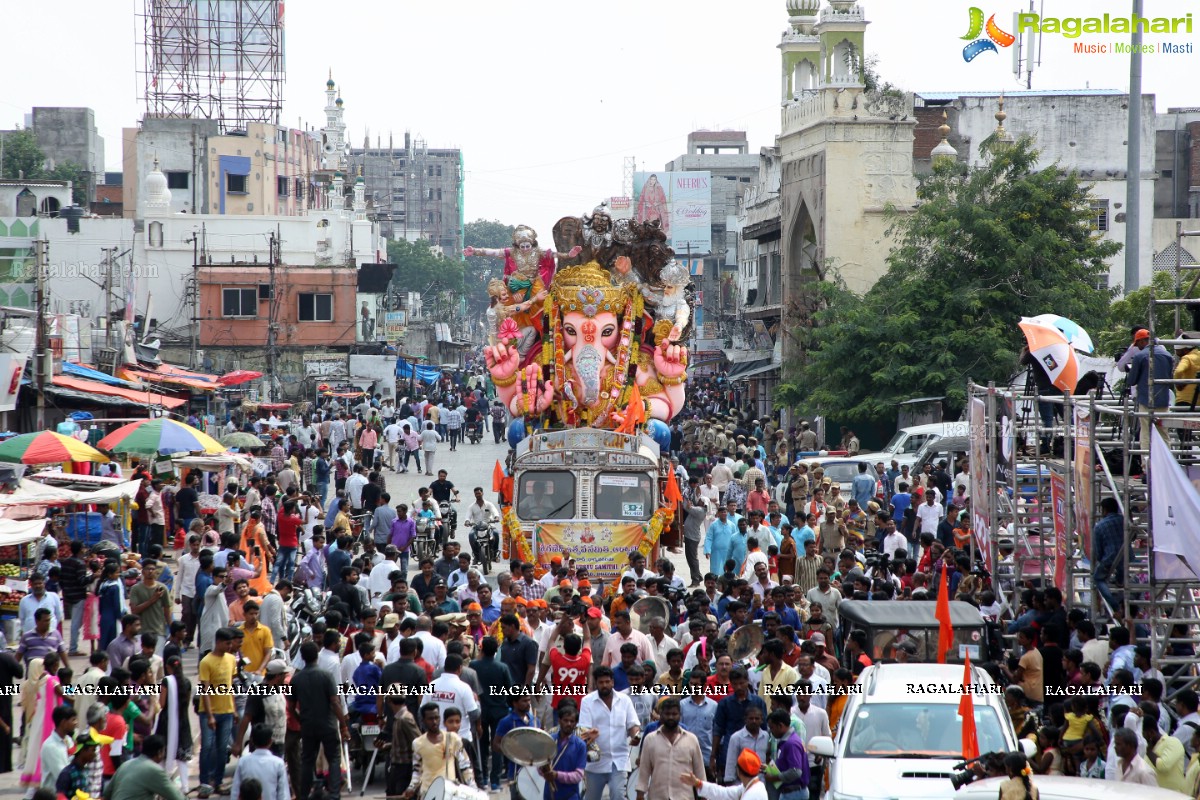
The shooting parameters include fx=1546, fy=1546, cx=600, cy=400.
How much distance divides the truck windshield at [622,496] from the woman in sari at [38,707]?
812cm

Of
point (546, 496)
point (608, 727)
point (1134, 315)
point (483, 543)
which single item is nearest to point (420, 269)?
point (1134, 315)

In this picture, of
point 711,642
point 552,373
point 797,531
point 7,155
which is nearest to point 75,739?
point 711,642

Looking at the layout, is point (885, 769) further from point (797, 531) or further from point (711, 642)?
point (797, 531)

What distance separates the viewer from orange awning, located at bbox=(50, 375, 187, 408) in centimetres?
3131

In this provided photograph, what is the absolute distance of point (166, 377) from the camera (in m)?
39.2

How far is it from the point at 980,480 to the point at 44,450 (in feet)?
42.8

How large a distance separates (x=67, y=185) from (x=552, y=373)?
46344mm

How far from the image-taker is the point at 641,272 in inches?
913

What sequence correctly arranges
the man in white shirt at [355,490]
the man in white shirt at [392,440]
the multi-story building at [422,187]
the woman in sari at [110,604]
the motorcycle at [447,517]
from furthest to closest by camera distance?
1. the multi-story building at [422,187]
2. the man in white shirt at [392,440]
3. the man in white shirt at [355,490]
4. the motorcycle at [447,517]
5. the woman in sari at [110,604]

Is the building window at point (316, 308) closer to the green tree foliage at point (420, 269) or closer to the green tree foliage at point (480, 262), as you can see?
the green tree foliage at point (420, 269)

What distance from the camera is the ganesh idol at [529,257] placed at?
75.9 ft

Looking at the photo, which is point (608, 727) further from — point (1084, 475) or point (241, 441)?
point (241, 441)

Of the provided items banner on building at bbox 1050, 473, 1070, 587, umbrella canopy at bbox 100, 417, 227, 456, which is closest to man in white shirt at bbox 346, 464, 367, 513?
umbrella canopy at bbox 100, 417, 227, 456

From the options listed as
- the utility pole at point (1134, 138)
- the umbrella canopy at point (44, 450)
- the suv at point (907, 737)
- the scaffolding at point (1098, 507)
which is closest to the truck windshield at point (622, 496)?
the scaffolding at point (1098, 507)
